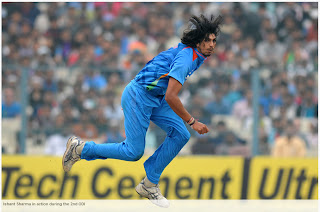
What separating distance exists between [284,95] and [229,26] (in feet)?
12.0

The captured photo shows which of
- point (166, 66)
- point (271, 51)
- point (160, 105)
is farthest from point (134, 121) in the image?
point (271, 51)

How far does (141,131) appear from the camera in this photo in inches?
231

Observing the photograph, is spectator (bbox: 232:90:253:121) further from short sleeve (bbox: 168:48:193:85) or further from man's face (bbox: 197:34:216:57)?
short sleeve (bbox: 168:48:193:85)

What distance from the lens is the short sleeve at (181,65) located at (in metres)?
5.41

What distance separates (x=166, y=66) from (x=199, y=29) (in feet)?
1.73

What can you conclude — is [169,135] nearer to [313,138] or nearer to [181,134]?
[181,134]

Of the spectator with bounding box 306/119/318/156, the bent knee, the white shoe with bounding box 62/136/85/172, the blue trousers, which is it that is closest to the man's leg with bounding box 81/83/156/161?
the blue trousers

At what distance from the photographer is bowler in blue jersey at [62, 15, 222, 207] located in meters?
5.54

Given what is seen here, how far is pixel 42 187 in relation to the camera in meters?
9.34

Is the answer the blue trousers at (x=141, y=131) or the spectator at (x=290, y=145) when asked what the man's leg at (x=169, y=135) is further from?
the spectator at (x=290, y=145)

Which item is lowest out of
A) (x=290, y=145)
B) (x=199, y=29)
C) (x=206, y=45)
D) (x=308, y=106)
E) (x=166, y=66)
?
(x=290, y=145)

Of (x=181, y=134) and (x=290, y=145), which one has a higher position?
(x=181, y=134)

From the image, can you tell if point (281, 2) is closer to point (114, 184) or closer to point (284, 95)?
point (284, 95)
